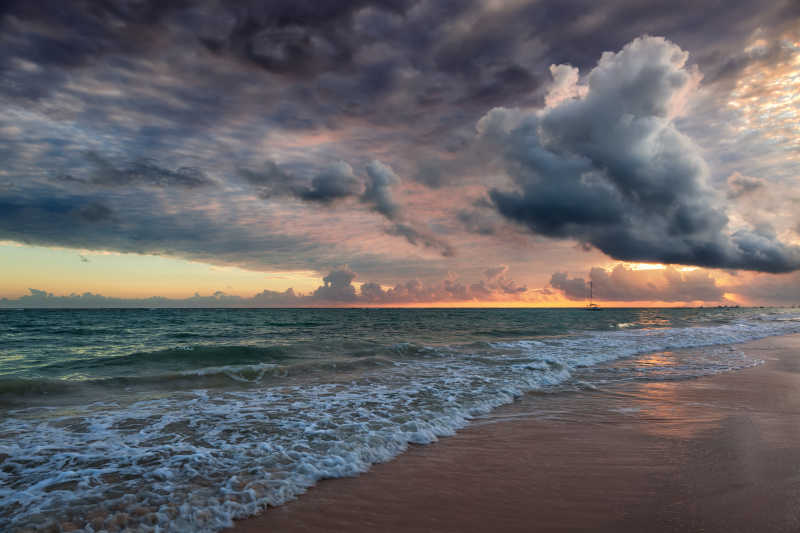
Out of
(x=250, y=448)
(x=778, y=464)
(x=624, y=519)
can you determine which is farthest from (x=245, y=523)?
(x=778, y=464)

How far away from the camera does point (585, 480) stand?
4871 mm

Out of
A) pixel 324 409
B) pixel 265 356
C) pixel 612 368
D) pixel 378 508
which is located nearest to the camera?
pixel 378 508

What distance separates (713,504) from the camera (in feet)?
13.4

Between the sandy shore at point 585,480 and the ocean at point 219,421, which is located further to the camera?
the ocean at point 219,421

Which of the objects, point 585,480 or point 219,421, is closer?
point 585,480

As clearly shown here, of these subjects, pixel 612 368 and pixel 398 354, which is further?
pixel 398 354

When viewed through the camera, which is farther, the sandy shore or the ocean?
the ocean

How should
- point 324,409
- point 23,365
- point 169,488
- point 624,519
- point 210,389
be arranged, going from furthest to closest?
point 23,365 → point 210,389 → point 324,409 → point 169,488 → point 624,519

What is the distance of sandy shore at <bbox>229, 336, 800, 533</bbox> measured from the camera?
3.92m

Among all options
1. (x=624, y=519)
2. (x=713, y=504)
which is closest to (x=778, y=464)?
(x=713, y=504)

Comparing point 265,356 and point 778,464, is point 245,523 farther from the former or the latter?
point 265,356

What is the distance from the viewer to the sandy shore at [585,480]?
3.92m

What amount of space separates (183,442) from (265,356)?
455 inches

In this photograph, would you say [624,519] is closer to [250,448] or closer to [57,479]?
[250,448]
